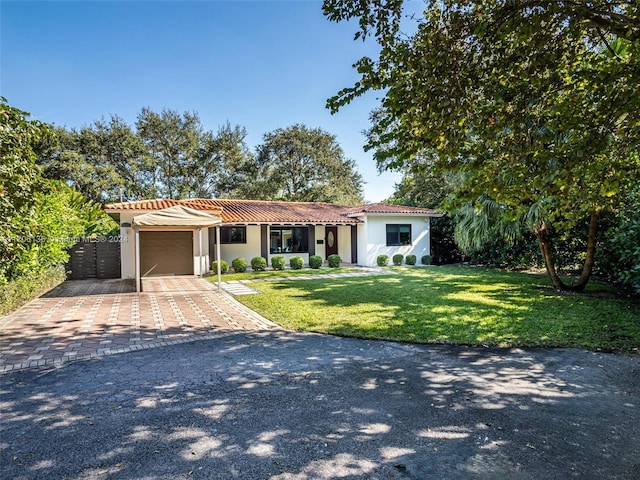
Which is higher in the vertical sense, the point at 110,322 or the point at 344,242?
the point at 344,242

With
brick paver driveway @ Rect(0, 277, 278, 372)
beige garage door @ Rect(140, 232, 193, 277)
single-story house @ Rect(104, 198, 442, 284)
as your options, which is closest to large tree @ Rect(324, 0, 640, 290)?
brick paver driveway @ Rect(0, 277, 278, 372)

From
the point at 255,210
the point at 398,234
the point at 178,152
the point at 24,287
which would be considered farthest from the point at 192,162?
the point at 24,287

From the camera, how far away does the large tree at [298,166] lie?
33719 mm

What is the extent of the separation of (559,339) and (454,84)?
463cm

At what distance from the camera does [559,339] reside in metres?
6.12

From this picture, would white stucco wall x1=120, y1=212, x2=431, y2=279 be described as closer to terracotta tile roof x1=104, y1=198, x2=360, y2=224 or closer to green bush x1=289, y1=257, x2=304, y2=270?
terracotta tile roof x1=104, y1=198, x2=360, y2=224

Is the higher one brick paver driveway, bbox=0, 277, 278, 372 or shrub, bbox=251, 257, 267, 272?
shrub, bbox=251, 257, 267, 272

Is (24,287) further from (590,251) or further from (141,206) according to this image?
(590,251)

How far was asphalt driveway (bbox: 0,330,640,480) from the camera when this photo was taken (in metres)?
2.79

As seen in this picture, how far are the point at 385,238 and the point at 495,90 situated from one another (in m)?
15.6

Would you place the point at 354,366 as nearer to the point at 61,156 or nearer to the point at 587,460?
the point at 587,460

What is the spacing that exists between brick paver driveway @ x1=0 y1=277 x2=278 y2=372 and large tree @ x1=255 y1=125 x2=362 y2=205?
22899 millimetres

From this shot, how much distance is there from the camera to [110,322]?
7.74 m

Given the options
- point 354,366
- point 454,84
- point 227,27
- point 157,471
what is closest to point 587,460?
point 354,366
